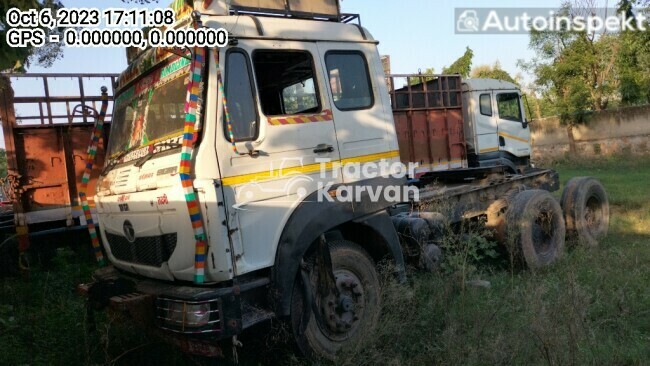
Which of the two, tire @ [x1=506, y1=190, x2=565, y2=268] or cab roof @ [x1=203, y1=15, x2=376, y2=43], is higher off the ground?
cab roof @ [x1=203, y1=15, x2=376, y2=43]

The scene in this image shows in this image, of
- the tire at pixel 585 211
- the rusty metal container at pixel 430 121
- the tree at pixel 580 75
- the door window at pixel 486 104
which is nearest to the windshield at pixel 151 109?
the rusty metal container at pixel 430 121

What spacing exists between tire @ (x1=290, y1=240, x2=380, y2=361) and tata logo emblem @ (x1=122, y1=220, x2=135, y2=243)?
1.30 m

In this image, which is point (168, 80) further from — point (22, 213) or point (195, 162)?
point (22, 213)

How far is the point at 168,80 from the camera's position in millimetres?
3566

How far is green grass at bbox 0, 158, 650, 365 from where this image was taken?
3.31 m

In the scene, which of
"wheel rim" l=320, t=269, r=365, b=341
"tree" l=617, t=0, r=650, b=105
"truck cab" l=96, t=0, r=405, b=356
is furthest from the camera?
"tree" l=617, t=0, r=650, b=105

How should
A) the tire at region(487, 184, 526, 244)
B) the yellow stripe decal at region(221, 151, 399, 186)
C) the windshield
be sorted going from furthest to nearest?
the tire at region(487, 184, 526, 244), the windshield, the yellow stripe decal at region(221, 151, 399, 186)

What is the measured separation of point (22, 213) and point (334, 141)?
4.54 metres

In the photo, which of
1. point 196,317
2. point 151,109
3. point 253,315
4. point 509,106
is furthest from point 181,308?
point 509,106

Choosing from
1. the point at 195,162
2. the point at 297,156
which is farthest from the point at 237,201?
the point at 297,156

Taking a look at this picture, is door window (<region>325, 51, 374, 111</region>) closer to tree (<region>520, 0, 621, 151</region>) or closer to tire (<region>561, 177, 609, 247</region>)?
tire (<region>561, 177, 609, 247</region>)

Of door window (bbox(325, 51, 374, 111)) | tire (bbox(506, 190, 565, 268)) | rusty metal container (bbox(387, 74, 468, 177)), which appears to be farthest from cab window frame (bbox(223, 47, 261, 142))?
rusty metal container (bbox(387, 74, 468, 177))

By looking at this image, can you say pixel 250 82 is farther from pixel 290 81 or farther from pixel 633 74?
pixel 633 74

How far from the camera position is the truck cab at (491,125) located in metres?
8.56
